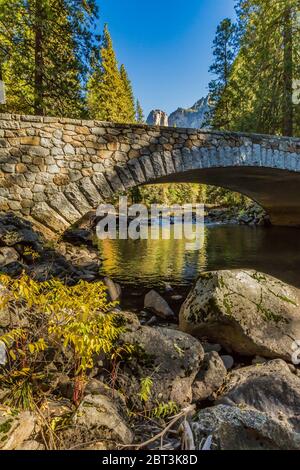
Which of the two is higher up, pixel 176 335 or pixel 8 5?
pixel 8 5

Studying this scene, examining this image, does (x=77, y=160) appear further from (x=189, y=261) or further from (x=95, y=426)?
(x=95, y=426)

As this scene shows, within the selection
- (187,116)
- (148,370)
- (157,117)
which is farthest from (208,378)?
(187,116)

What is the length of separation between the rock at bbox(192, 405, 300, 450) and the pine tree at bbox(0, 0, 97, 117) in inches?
346

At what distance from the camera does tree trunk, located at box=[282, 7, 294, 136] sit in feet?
37.5

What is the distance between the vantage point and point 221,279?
11.9 ft

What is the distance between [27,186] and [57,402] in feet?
15.2

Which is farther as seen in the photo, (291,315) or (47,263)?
(47,263)

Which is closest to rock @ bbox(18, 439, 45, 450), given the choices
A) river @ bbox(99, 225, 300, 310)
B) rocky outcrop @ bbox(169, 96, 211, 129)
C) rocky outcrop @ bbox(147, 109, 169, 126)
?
river @ bbox(99, 225, 300, 310)

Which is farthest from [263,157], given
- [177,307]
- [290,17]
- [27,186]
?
[290,17]

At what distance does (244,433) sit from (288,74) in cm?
1400

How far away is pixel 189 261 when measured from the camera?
27.4 feet

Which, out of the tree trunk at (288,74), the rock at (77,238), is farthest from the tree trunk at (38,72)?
the tree trunk at (288,74)

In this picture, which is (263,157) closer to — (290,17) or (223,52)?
(290,17)

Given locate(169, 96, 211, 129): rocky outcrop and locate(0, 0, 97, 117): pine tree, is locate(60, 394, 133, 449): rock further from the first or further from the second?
locate(169, 96, 211, 129): rocky outcrop
